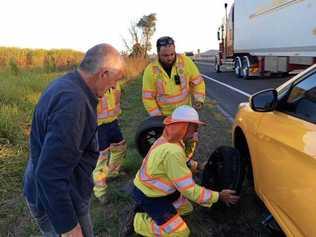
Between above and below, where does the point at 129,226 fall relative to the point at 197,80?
below

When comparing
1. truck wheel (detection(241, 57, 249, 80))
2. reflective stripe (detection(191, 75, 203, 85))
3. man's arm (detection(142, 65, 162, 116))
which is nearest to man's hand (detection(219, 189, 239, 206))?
man's arm (detection(142, 65, 162, 116))

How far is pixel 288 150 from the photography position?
272 centimetres

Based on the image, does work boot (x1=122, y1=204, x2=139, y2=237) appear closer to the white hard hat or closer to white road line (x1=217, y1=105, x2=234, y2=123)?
the white hard hat

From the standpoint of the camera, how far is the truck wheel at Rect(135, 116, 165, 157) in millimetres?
4801

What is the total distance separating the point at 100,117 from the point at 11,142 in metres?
2.25

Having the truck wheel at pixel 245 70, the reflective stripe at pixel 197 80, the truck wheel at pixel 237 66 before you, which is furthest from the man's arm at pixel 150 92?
the truck wheel at pixel 237 66

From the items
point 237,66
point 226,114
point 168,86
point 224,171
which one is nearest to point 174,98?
point 168,86

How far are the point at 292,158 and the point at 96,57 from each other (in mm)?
1321

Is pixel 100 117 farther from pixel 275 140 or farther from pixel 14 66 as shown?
pixel 14 66

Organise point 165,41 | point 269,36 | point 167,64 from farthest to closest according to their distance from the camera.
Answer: point 269,36
point 167,64
point 165,41

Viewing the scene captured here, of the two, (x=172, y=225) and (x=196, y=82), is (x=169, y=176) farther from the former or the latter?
(x=196, y=82)

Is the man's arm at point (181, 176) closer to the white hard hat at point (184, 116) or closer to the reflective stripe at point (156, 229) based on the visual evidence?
the white hard hat at point (184, 116)

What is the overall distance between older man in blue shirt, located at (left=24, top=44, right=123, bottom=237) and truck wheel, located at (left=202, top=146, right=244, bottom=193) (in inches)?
73.5

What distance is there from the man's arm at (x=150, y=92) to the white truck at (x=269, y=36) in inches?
336
